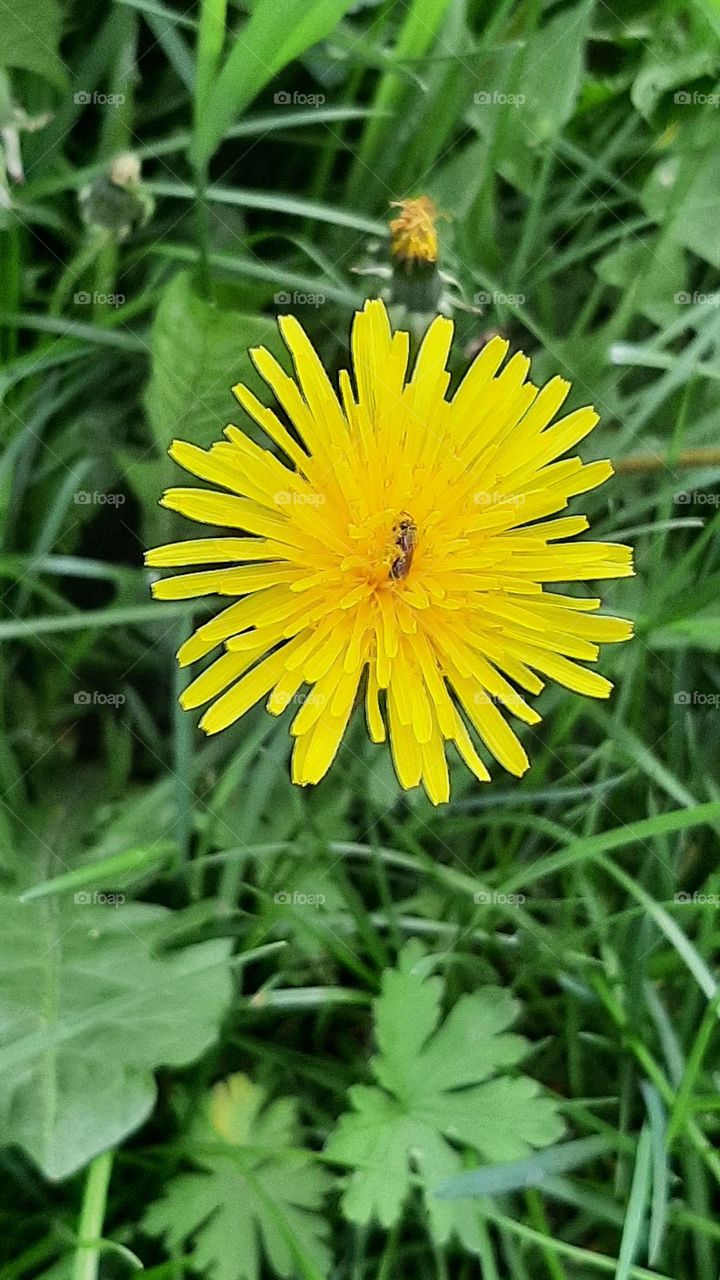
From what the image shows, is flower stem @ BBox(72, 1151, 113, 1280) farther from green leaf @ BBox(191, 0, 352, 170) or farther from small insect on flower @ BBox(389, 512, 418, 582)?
green leaf @ BBox(191, 0, 352, 170)

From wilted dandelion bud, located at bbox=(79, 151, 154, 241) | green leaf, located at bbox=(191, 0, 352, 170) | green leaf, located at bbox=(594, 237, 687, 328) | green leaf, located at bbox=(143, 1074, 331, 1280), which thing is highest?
green leaf, located at bbox=(191, 0, 352, 170)

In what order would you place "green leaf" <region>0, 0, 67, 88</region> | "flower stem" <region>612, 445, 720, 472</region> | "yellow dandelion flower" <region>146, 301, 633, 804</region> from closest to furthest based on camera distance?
"yellow dandelion flower" <region>146, 301, 633, 804</region>
"green leaf" <region>0, 0, 67, 88</region>
"flower stem" <region>612, 445, 720, 472</region>

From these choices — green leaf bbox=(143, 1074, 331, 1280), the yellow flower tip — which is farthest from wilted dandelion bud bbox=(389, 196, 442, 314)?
green leaf bbox=(143, 1074, 331, 1280)

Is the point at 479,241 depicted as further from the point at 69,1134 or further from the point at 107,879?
the point at 69,1134

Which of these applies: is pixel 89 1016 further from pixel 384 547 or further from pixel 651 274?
pixel 651 274

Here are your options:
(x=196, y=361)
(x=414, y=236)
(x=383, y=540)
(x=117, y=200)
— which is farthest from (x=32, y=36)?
(x=383, y=540)

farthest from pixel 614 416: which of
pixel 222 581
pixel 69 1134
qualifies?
pixel 69 1134
